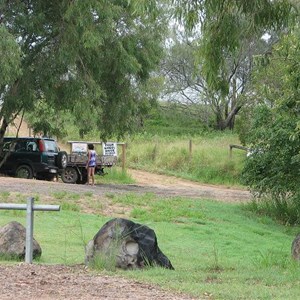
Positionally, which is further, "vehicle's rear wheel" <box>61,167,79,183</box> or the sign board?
the sign board

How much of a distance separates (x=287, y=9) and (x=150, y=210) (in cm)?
1060

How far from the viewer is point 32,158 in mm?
31266

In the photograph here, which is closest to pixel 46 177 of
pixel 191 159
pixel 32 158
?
pixel 32 158

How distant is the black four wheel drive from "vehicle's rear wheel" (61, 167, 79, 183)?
767mm

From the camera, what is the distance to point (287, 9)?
10906mm

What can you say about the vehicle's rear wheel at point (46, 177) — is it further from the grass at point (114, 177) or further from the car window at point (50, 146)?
the grass at point (114, 177)

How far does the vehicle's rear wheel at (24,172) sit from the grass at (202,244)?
8.17 metres

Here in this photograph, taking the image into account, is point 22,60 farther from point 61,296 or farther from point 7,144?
point 61,296

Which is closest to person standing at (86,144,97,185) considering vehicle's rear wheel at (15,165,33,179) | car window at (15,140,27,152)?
vehicle's rear wheel at (15,165,33,179)

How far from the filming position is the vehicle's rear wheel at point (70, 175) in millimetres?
32594

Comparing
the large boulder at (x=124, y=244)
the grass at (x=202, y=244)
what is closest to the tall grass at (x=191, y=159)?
the grass at (x=202, y=244)

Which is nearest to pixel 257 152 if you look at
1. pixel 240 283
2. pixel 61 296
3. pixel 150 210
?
pixel 150 210

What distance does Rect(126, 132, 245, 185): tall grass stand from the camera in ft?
132

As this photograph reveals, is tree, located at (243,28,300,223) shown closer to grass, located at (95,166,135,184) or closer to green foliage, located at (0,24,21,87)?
green foliage, located at (0,24,21,87)
